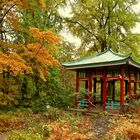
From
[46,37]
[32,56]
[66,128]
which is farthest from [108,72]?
[66,128]

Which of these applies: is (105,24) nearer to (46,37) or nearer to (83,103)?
(83,103)

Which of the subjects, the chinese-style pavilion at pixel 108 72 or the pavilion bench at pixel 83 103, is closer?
the chinese-style pavilion at pixel 108 72

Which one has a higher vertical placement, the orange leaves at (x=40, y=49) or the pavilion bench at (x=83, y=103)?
the orange leaves at (x=40, y=49)

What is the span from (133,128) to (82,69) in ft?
40.6

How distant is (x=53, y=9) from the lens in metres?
25.1

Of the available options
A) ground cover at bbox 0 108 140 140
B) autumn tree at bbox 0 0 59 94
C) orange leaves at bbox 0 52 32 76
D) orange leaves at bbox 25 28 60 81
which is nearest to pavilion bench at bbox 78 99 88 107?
ground cover at bbox 0 108 140 140

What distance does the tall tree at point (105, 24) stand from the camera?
28.8 meters

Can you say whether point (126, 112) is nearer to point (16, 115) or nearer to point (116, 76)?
point (116, 76)

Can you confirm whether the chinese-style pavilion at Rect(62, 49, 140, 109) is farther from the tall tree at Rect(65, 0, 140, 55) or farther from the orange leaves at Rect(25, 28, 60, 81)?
the tall tree at Rect(65, 0, 140, 55)

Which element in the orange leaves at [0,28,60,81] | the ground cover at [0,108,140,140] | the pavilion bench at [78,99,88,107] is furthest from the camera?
the pavilion bench at [78,99,88,107]

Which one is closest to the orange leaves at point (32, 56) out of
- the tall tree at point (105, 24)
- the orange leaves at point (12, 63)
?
the orange leaves at point (12, 63)

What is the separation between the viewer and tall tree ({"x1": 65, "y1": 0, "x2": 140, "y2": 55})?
94.6 feet

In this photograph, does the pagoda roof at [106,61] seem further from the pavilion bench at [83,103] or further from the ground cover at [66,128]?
the ground cover at [66,128]

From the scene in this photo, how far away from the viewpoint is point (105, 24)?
98.0 ft
